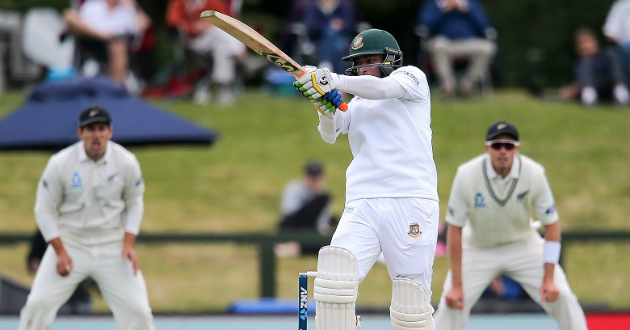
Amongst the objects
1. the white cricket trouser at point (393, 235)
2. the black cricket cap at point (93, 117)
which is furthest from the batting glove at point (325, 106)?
the black cricket cap at point (93, 117)

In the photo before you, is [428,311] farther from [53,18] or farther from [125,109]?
[53,18]

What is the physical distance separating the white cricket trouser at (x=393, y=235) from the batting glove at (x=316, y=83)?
2.71 ft

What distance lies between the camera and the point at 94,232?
845 cm

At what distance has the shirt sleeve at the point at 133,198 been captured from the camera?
27.7 ft

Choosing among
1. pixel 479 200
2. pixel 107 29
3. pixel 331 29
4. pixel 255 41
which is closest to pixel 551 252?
pixel 479 200

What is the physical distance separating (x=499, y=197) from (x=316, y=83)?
7.80 feet

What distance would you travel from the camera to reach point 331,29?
15.5 meters

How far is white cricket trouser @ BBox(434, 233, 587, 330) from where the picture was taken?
841cm

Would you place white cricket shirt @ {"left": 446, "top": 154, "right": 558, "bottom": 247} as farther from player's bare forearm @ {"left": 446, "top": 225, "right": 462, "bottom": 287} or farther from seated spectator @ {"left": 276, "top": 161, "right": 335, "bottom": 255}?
seated spectator @ {"left": 276, "top": 161, "right": 335, "bottom": 255}

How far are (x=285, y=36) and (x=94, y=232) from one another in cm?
848

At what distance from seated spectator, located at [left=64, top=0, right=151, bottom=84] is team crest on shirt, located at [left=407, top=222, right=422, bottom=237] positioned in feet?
29.1

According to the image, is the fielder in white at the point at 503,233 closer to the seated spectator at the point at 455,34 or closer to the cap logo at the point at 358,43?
the cap logo at the point at 358,43

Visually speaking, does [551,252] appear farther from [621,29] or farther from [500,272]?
[621,29]

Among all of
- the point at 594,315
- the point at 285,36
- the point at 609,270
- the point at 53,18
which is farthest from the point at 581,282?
the point at 53,18
